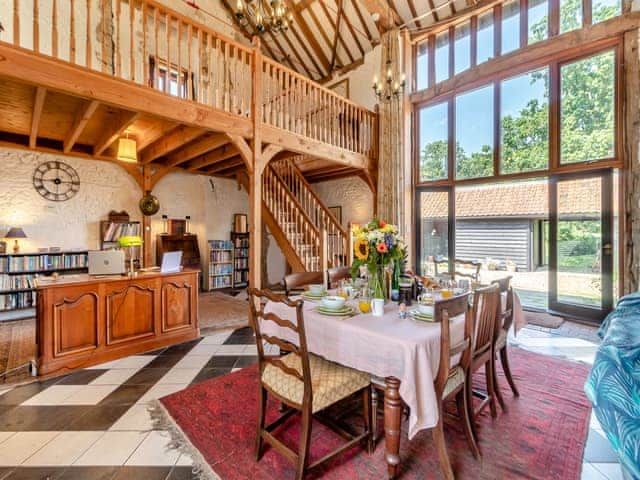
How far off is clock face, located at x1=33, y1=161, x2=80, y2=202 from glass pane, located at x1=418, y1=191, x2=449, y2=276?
21.4 ft

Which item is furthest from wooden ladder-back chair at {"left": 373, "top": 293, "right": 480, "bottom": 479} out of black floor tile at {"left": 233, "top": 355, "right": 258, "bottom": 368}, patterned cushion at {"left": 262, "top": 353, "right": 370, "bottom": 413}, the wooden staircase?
the wooden staircase

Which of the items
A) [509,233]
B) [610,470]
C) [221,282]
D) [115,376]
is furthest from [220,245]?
[509,233]

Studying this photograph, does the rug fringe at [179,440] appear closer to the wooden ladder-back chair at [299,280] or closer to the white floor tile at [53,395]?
the white floor tile at [53,395]

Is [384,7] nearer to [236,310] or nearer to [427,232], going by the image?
[427,232]

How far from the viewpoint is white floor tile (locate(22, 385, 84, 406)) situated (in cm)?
228

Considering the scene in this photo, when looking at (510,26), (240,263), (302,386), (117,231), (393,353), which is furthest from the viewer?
(240,263)

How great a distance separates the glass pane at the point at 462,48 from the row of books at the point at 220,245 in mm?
5914

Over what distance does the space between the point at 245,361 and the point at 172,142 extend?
352cm

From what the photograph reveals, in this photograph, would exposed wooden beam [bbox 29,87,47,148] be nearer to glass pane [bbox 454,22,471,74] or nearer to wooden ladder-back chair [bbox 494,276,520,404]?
wooden ladder-back chair [bbox 494,276,520,404]

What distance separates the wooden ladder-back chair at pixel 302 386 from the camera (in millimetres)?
1446

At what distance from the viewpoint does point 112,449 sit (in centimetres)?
179

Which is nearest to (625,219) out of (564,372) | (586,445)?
(564,372)

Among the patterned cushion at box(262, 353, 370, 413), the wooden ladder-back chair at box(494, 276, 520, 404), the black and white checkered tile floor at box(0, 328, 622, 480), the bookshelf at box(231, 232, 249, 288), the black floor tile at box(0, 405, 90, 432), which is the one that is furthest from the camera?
the bookshelf at box(231, 232, 249, 288)

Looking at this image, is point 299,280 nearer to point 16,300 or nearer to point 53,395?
point 53,395
